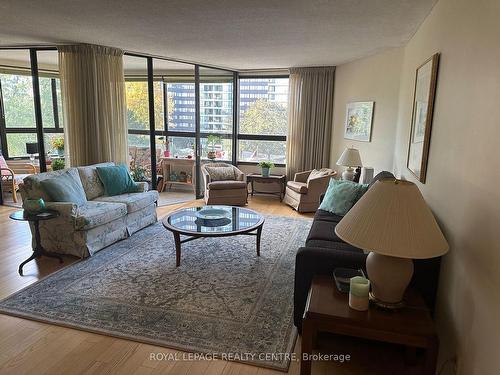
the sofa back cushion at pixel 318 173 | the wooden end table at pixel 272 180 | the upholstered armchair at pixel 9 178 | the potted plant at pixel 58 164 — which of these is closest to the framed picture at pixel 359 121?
the sofa back cushion at pixel 318 173

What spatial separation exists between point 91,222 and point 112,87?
2371 millimetres

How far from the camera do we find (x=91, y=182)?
4.52 m

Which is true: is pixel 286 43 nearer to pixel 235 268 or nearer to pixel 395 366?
pixel 235 268

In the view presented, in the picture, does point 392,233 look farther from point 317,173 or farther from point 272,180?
point 272,180

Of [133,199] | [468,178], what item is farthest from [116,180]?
[468,178]

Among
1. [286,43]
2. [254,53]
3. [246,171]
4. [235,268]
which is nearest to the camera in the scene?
[235,268]

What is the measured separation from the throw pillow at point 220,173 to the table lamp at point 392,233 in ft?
14.9

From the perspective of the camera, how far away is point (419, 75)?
3164mm

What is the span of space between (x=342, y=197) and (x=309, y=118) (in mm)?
Result: 3086

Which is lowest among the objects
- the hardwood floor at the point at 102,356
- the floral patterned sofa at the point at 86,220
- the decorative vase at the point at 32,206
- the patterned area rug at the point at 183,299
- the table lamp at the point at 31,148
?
the hardwood floor at the point at 102,356

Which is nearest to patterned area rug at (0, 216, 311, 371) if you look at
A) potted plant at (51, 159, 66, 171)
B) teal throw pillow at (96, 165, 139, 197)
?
teal throw pillow at (96, 165, 139, 197)

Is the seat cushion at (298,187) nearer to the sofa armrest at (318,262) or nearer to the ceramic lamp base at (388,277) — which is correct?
the sofa armrest at (318,262)

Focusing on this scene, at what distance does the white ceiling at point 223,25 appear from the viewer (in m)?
2.92

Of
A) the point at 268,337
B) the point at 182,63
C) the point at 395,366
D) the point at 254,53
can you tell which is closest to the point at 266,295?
the point at 268,337
